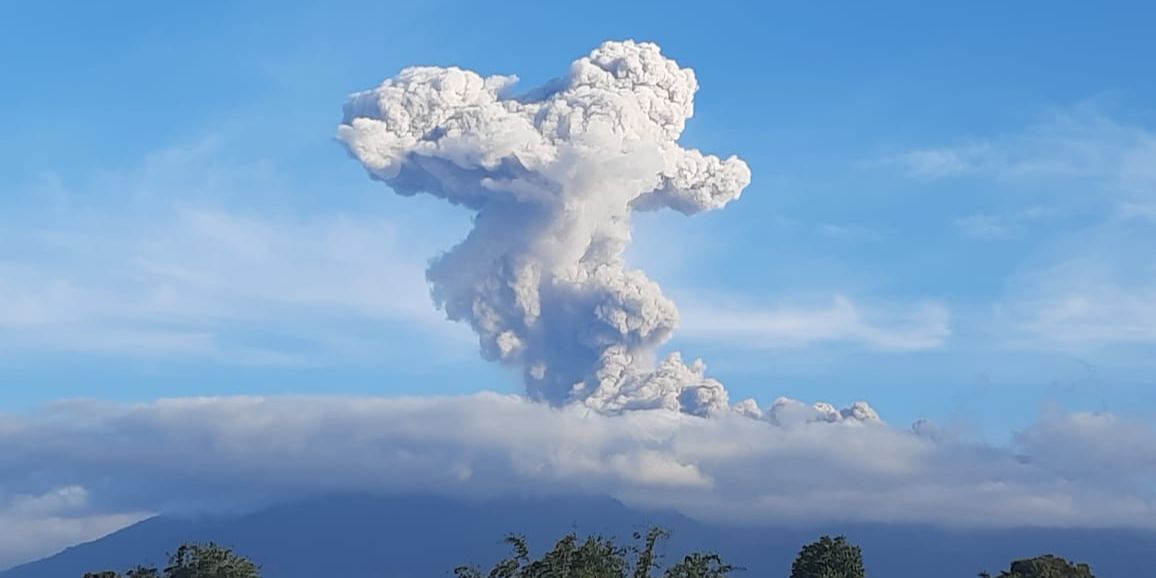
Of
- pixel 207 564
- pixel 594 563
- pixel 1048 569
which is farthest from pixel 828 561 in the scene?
pixel 207 564

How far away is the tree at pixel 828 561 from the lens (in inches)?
2461

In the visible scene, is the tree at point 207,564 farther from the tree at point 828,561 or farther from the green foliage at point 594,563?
the tree at point 828,561

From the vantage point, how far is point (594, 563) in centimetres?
4447

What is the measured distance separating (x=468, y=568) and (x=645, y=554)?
5242 millimetres

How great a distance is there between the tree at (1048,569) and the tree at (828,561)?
12.2 meters

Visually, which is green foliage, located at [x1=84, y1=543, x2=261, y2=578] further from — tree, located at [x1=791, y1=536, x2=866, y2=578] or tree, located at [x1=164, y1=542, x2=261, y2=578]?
tree, located at [x1=791, y1=536, x2=866, y2=578]

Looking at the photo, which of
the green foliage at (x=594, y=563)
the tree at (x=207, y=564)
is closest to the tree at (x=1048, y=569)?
the green foliage at (x=594, y=563)

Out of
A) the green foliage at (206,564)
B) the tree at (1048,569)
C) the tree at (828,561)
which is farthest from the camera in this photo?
the tree at (1048,569)

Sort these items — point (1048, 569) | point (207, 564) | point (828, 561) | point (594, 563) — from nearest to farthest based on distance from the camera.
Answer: point (594, 563) < point (207, 564) < point (828, 561) < point (1048, 569)

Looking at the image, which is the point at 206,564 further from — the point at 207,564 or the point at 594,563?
the point at 594,563

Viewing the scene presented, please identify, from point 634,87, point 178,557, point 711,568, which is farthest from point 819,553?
point 634,87

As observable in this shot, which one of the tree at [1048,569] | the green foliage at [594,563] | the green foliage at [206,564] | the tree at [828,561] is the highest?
the tree at [1048,569]

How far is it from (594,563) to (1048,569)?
1520 inches

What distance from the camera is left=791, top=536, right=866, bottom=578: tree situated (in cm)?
6250
